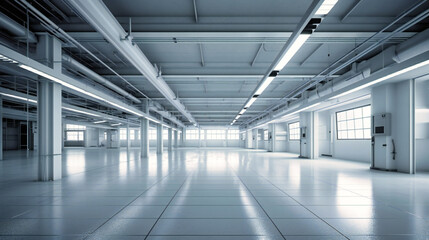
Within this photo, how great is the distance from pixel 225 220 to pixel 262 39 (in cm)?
495

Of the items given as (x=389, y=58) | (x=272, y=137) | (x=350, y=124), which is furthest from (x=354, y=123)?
(x=272, y=137)

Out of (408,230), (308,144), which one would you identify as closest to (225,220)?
(408,230)

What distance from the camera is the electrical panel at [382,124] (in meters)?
9.29

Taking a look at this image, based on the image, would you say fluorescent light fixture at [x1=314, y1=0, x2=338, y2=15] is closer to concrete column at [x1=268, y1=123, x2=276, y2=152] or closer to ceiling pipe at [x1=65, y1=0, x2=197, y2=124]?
ceiling pipe at [x1=65, y1=0, x2=197, y2=124]

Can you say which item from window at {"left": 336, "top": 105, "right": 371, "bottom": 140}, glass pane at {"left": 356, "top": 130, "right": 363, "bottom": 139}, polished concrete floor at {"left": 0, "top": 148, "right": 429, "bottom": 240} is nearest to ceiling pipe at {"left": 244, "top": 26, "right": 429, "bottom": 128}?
polished concrete floor at {"left": 0, "top": 148, "right": 429, "bottom": 240}

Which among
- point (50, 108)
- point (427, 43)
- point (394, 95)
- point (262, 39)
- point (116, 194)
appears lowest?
point (116, 194)

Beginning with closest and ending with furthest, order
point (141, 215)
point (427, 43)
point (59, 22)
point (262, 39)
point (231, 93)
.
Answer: point (141, 215) → point (427, 43) → point (59, 22) → point (262, 39) → point (231, 93)

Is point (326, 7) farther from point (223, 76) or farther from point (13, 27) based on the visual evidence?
point (13, 27)

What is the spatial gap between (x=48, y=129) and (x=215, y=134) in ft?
123

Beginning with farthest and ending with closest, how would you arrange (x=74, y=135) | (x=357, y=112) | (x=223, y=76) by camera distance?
1. (x=74, y=135)
2. (x=357, y=112)
3. (x=223, y=76)

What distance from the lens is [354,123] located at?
1502 centimetres

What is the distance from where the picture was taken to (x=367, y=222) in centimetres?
336

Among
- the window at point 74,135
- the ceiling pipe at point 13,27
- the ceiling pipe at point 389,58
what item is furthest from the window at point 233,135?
the ceiling pipe at point 13,27

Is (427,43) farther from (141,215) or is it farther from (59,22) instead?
(59,22)
